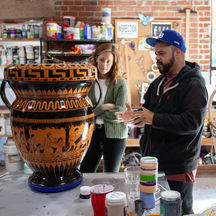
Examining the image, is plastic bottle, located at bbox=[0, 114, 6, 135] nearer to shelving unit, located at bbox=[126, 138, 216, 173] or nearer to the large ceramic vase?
shelving unit, located at bbox=[126, 138, 216, 173]

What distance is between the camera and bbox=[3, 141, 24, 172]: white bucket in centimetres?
364

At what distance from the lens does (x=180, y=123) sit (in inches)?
56.9

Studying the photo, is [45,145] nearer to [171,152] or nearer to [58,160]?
[58,160]

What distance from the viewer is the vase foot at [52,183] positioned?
989 mm

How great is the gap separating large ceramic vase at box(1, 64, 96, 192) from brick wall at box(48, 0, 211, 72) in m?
3.12

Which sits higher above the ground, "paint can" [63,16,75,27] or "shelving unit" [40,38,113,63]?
"paint can" [63,16,75,27]

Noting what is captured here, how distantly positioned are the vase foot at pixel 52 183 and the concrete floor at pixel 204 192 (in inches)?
62.9

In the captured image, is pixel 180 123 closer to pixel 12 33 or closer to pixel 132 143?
pixel 132 143

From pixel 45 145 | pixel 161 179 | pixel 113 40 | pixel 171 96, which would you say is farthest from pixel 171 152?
pixel 113 40

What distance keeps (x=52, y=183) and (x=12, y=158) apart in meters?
2.91

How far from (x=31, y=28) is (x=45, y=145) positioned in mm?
3251

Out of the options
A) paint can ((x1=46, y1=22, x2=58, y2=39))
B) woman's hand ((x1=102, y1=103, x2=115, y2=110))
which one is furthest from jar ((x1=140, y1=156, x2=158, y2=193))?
paint can ((x1=46, y1=22, x2=58, y2=39))

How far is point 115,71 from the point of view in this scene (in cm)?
218

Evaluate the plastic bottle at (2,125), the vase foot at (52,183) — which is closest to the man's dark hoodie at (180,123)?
the vase foot at (52,183)
